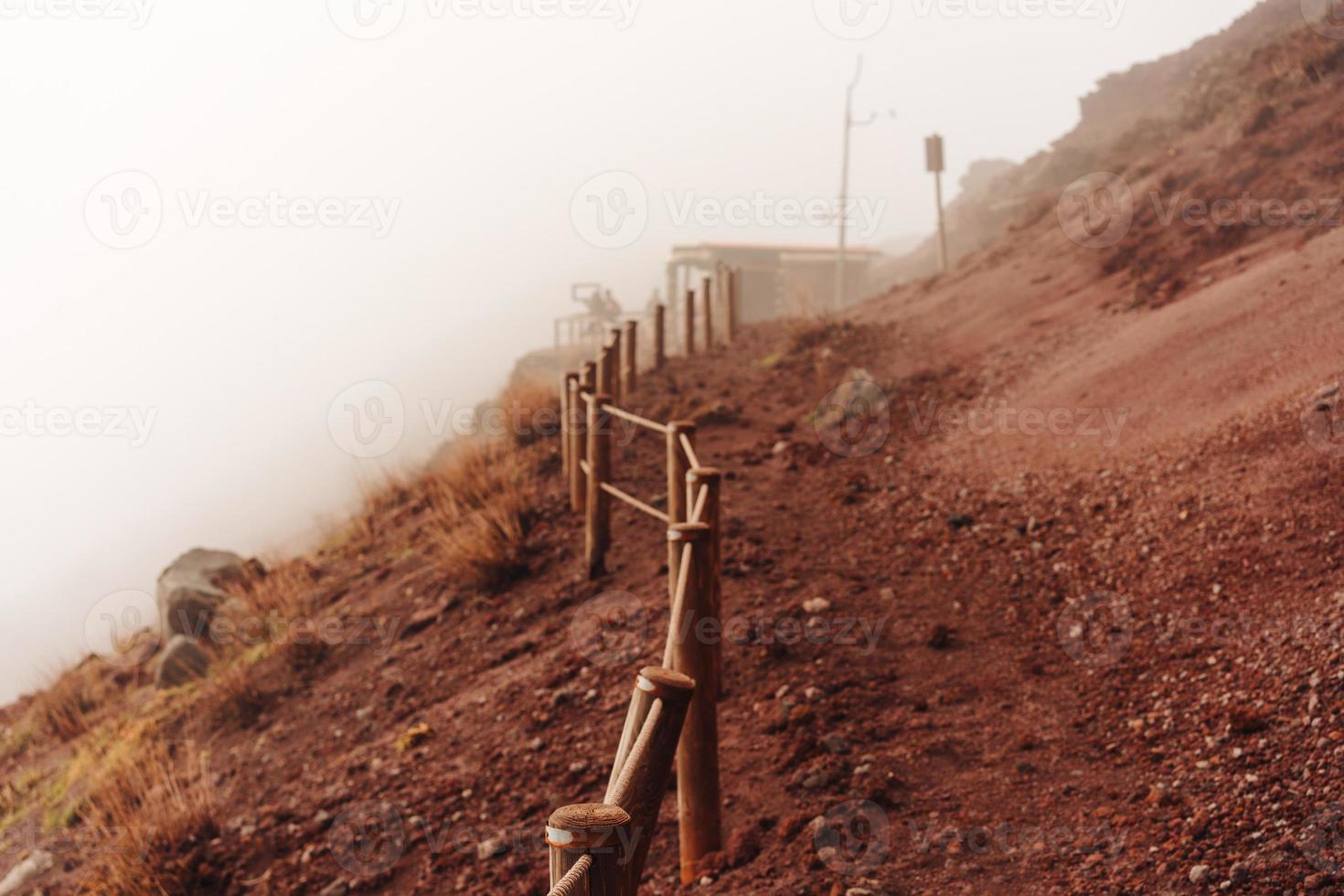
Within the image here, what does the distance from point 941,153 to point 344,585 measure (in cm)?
1442

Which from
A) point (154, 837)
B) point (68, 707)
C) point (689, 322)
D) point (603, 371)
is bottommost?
point (68, 707)

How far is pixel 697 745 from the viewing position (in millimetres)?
3281

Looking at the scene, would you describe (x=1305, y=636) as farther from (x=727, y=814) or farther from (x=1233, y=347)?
(x=1233, y=347)

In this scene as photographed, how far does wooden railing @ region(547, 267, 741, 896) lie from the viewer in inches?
65.2

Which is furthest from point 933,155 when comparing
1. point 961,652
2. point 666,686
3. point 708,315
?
point 666,686

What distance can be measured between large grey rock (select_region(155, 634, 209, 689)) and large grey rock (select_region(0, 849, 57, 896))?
8.48ft

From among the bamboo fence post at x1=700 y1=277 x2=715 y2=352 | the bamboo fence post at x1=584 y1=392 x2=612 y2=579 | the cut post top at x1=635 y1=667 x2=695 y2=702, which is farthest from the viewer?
the bamboo fence post at x1=700 y1=277 x2=715 y2=352

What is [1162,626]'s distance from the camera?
4641 millimetres

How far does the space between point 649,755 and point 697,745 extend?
133 cm

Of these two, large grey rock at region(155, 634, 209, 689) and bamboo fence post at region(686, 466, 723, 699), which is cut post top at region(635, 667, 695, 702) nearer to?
bamboo fence post at region(686, 466, 723, 699)

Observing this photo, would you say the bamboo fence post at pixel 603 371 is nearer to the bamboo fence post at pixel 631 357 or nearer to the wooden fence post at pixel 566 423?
the wooden fence post at pixel 566 423

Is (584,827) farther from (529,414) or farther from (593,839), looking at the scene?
(529,414)

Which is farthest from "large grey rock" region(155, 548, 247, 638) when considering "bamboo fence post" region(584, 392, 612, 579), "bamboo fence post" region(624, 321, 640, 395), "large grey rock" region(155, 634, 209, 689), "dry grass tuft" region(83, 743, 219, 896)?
"bamboo fence post" region(584, 392, 612, 579)

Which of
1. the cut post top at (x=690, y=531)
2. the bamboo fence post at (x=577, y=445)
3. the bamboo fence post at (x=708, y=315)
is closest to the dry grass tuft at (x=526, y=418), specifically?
the bamboo fence post at (x=577, y=445)
